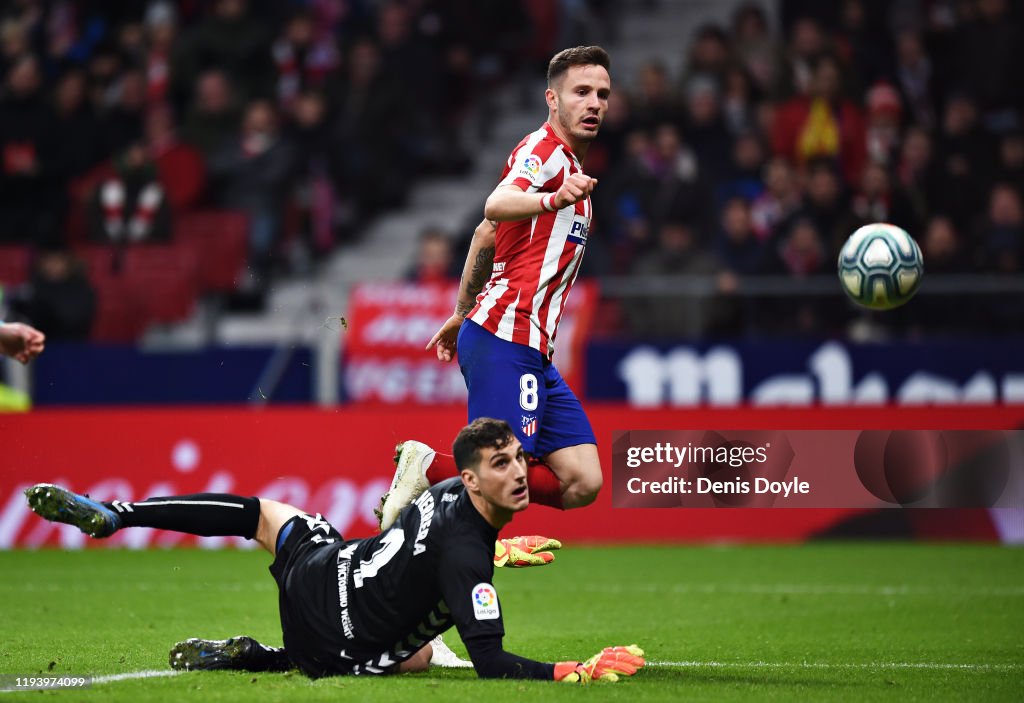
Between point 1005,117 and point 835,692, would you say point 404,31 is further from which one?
point 835,692

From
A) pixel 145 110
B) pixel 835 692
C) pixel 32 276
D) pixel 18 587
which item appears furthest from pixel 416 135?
pixel 835 692

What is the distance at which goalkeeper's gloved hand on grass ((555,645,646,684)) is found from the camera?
243 inches

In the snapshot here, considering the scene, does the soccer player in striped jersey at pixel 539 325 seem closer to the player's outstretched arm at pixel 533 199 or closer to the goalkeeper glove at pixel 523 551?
the goalkeeper glove at pixel 523 551

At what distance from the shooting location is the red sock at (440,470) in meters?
7.10

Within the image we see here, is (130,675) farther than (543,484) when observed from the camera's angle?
No

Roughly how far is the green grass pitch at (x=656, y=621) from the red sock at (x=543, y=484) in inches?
31.8

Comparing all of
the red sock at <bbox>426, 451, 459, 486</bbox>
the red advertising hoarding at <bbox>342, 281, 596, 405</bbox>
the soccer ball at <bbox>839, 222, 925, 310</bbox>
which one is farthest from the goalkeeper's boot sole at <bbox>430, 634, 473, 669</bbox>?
the red advertising hoarding at <bbox>342, 281, 596, 405</bbox>

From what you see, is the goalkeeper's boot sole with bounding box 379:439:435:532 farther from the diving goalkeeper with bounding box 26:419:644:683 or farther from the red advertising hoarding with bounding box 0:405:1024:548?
the red advertising hoarding with bounding box 0:405:1024:548

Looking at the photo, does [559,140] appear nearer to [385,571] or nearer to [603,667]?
[385,571]

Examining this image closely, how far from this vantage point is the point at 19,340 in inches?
304

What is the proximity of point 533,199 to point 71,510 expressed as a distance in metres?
2.33

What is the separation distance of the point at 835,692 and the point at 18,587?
6.23 metres

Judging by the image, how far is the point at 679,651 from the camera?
7699 mm

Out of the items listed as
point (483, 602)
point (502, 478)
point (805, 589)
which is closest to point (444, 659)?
point (483, 602)
